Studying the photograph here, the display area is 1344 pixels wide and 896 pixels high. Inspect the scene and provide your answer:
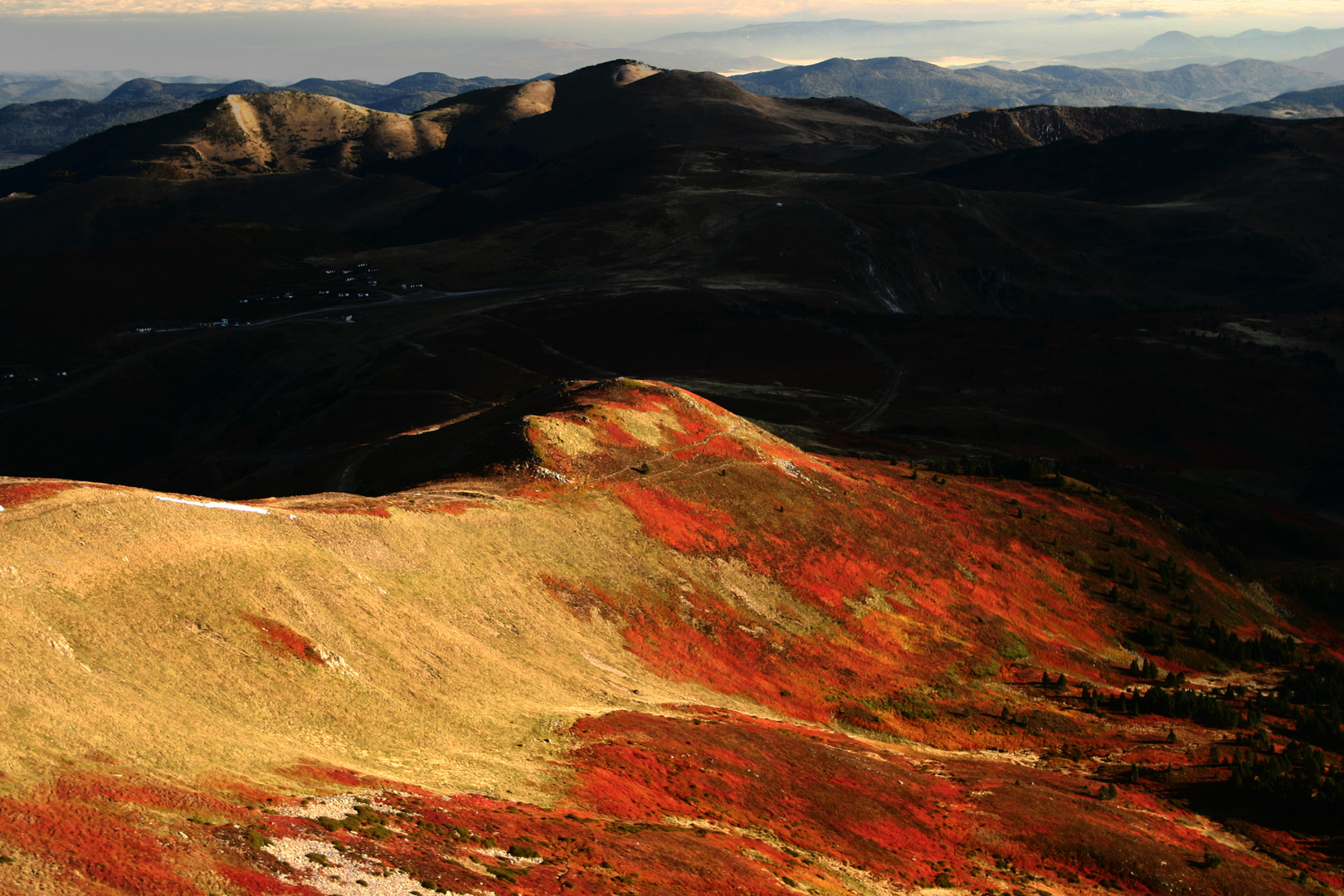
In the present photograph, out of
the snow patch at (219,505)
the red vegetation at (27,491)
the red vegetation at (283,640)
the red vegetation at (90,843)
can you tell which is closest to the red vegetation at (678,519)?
the snow patch at (219,505)

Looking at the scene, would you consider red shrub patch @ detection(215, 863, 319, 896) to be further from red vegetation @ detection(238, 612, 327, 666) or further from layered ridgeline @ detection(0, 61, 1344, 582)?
layered ridgeline @ detection(0, 61, 1344, 582)

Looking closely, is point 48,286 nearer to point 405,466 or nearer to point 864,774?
point 405,466

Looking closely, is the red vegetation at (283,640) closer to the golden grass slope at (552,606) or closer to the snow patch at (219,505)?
the golden grass slope at (552,606)

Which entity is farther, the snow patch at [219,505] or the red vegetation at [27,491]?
the snow patch at [219,505]

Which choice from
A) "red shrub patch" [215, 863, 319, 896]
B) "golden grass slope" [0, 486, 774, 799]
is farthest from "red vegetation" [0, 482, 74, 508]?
"red shrub patch" [215, 863, 319, 896]

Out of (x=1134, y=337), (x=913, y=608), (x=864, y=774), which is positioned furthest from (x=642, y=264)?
(x=864, y=774)
